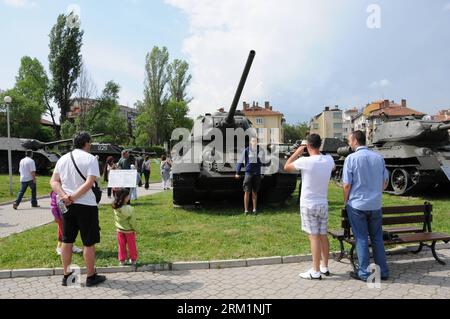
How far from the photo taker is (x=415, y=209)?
5941 mm

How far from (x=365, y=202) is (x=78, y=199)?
3.42 m

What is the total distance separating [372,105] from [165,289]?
261 feet

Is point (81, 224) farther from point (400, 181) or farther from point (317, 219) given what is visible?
point (400, 181)

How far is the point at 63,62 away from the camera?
1695 inches

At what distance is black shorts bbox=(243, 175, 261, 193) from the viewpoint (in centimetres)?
957

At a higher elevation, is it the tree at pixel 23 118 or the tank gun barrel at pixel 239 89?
the tree at pixel 23 118

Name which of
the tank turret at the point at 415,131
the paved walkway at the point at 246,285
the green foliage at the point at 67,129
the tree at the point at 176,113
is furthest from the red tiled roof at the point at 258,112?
the paved walkway at the point at 246,285

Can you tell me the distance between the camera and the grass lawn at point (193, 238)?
6086 mm

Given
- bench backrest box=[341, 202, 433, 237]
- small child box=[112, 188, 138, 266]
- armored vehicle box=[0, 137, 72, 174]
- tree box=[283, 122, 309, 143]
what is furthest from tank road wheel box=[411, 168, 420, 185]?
tree box=[283, 122, 309, 143]

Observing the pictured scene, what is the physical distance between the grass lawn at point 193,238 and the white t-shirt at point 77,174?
134 cm

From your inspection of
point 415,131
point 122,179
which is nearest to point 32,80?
point 415,131

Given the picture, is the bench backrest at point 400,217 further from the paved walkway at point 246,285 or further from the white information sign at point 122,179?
the white information sign at point 122,179

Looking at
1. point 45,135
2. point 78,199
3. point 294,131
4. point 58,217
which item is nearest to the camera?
point 78,199
